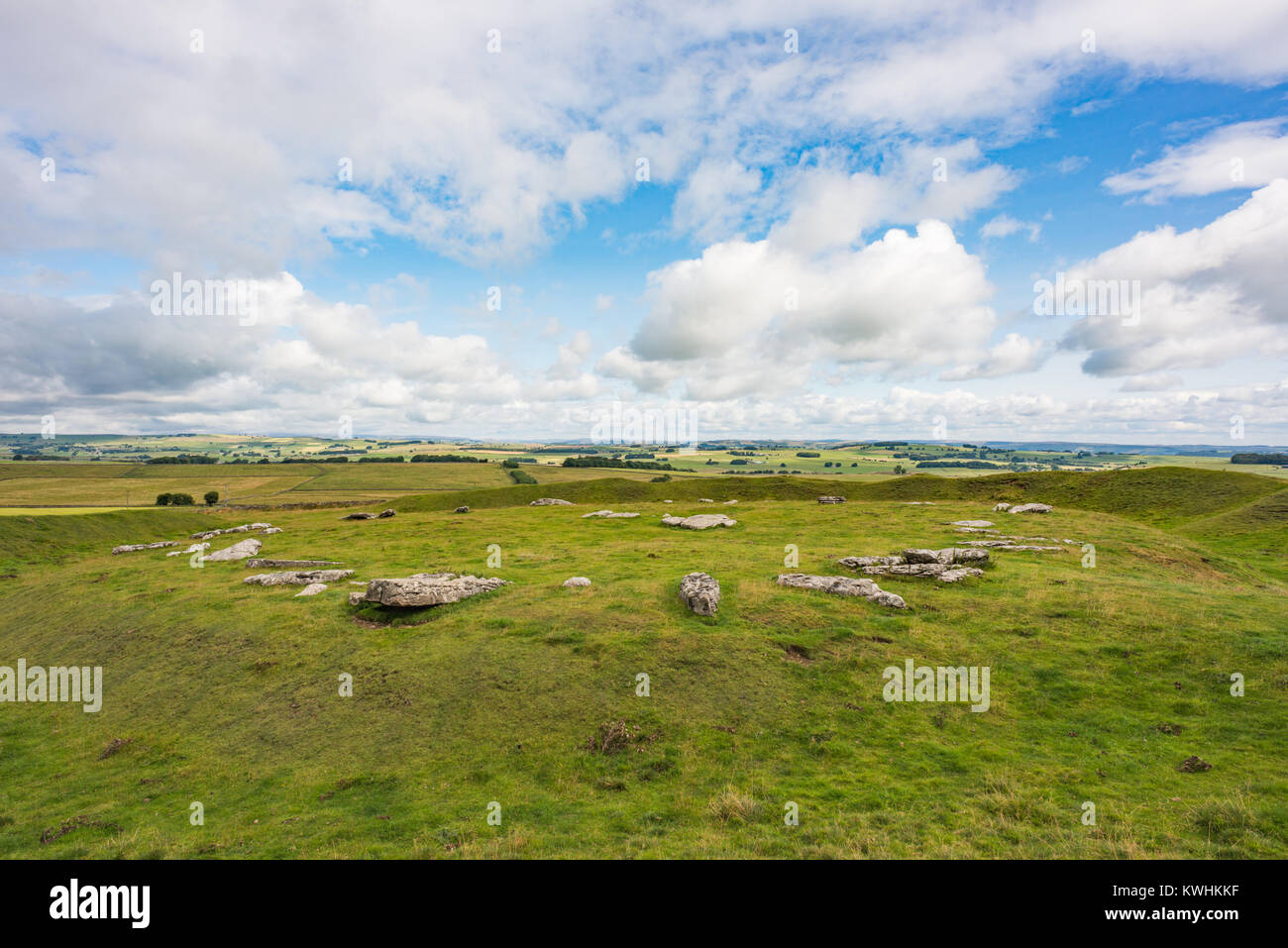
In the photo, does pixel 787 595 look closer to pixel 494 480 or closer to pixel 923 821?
pixel 923 821

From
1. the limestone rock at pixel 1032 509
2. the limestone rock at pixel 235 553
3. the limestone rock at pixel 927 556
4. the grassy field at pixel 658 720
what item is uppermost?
the limestone rock at pixel 1032 509

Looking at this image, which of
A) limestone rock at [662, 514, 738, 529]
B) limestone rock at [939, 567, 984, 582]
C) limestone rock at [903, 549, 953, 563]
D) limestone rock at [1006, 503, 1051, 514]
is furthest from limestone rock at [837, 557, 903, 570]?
limestone rock at [1006, 503, 1051, 514]

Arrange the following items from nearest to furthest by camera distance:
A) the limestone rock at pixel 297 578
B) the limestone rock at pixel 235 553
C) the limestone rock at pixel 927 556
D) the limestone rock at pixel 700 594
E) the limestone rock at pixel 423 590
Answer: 1. the limestone rock at pixel 700 594
2. the limestone rock at pixel 423 590
3. the limestone rock at pixel 297 578
4. the limestone rock at pixel 927 556
5. the limestone rock at pixel 235 553

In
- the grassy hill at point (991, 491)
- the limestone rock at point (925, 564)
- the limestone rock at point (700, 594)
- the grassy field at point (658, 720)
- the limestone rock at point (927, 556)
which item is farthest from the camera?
the grassy hill at point (991, 491)

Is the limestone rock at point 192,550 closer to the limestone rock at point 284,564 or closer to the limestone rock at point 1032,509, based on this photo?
the limestone rock at point 284,564

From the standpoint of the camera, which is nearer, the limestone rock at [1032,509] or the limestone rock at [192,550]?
the limestone rock at [192,550]

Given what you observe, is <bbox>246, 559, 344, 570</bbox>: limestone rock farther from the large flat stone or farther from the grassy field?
the large flat stone

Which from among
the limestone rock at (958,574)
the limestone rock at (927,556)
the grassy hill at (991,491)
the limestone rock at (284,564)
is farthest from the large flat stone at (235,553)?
the limestone rock at (958,574)
